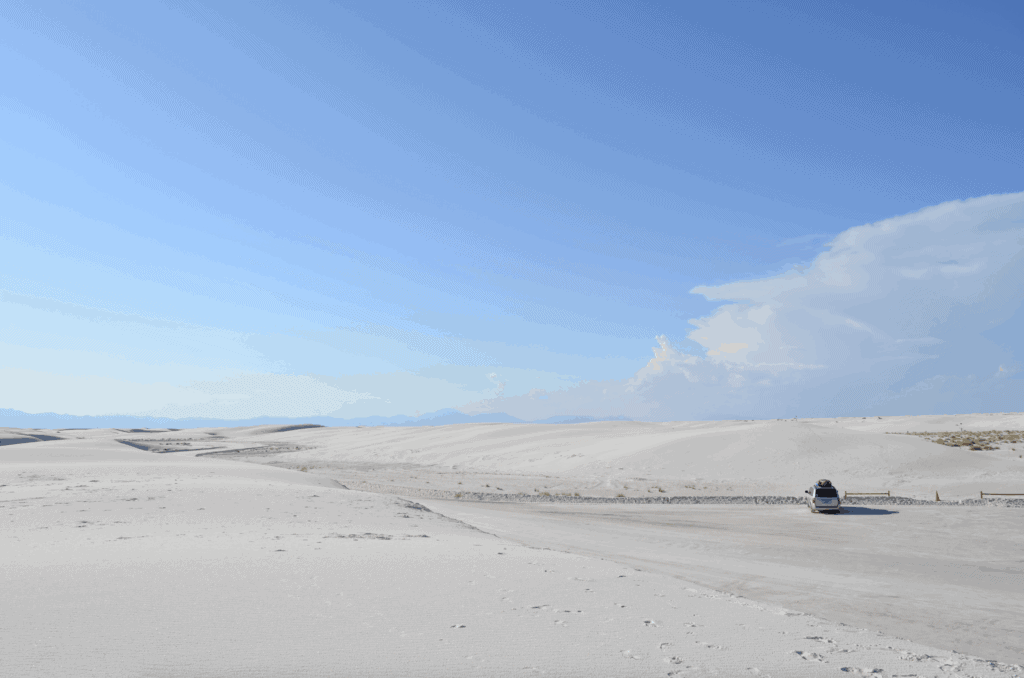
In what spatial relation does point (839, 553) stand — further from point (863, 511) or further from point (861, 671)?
point (861, 671)

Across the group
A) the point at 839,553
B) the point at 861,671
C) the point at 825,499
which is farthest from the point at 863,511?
the point at 861,671

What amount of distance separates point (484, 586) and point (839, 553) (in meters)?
13.1

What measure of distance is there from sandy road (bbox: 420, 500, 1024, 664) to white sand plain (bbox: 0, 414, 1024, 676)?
0.32 feet

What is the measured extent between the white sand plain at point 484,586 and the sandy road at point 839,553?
97mm

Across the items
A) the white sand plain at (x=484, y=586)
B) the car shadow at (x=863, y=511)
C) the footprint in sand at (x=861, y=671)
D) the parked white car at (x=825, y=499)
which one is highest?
the parked white car at (x=825, y=499)

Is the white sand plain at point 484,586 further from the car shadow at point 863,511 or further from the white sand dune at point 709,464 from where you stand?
the white sand dune at point 709,464

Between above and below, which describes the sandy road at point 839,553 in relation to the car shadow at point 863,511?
below

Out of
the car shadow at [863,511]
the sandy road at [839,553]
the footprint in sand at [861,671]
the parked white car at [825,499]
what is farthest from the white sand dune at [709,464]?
the footprint in sand at [861,671]

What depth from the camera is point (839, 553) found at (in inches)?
699

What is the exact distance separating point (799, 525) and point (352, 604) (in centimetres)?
2027

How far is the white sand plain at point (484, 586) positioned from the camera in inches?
249

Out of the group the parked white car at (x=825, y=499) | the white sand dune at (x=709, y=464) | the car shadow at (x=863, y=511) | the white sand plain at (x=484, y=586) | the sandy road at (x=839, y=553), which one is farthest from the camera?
the white sand dune at (x=709, y=464)

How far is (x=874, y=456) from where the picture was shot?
1676 inches

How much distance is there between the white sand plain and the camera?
20.8 ft
